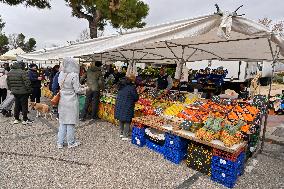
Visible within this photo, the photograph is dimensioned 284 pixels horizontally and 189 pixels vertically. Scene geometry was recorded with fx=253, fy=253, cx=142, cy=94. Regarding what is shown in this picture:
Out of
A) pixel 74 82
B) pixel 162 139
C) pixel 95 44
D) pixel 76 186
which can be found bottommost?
pixel 76 186

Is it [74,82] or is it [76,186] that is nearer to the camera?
[76,186]

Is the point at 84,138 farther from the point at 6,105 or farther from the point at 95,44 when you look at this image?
the point at 6,105

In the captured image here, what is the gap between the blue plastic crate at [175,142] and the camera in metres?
4.70

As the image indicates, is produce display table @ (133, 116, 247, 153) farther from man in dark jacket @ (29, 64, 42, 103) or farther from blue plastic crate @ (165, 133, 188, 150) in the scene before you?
man in dark jacket @ (29, 64, 42, 103)

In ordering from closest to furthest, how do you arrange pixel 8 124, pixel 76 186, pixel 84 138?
pixel 76 186 → pixel 84 138 → pixel 8 124

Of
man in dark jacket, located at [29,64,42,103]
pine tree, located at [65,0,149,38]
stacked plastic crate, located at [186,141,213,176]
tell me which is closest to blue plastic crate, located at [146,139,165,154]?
stacked plastic crate, located at [186,141,213,176]

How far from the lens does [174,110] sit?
5.77 m

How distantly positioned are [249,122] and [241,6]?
2225 mm

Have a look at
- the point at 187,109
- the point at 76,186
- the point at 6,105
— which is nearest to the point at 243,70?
the point at 187,109

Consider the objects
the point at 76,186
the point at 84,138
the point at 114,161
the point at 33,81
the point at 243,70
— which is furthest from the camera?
the point at 243,70

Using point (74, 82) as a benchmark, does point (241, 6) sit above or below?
above

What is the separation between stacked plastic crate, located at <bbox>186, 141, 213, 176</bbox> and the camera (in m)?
4.32

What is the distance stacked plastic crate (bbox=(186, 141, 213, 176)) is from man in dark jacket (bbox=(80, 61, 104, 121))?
4.07m

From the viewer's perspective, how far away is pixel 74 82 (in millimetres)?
4961
